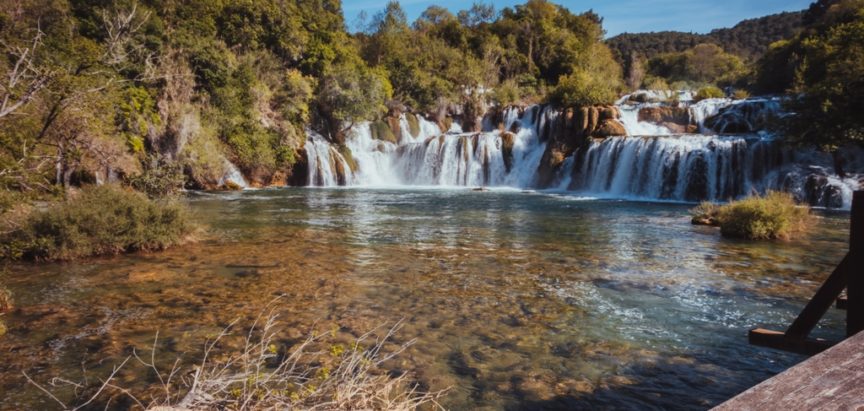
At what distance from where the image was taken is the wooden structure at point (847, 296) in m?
3.40

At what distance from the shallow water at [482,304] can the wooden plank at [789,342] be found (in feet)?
2.00

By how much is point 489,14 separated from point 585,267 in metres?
65.4

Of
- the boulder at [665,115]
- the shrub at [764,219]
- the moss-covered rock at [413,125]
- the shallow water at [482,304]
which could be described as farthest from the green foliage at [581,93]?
the shallow water at [482,304]

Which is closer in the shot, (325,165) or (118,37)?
(118,37)

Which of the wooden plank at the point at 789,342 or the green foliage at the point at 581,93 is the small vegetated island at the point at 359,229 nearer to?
the green foliage at the point at 581,93

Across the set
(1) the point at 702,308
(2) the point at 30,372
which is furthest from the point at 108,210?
(1) the point at 702,308

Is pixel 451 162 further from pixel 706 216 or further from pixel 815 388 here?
pixel 815 388

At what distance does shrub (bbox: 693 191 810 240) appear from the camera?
12203mm

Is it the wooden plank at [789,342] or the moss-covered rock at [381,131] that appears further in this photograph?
the moss-covered rock at [381,131]

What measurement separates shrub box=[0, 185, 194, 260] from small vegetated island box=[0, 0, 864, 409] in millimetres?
51

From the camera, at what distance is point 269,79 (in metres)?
34.2

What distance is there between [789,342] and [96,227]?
11.0 m

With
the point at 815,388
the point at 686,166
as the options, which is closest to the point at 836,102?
the point at 686,166

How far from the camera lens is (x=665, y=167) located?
24.5m
